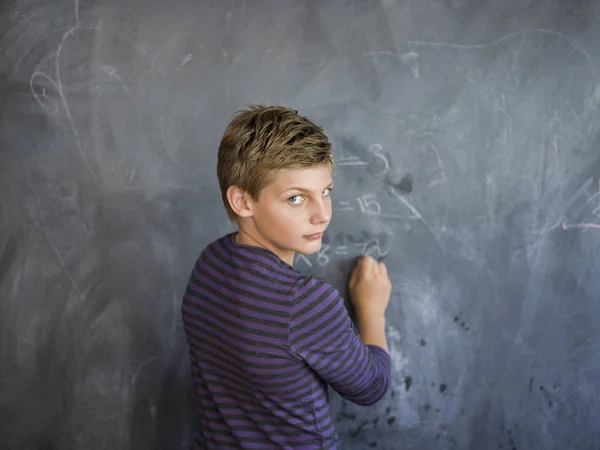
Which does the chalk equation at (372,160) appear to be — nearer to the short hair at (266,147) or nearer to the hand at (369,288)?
the hand at (369,288)

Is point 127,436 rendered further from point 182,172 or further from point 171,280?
point 182,172

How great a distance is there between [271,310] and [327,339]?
0.33 ft

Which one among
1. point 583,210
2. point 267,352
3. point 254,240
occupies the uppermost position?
point 583,210

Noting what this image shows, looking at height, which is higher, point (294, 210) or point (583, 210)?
point (583, 210)

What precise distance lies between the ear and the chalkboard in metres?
0.33

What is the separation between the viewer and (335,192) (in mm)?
1296

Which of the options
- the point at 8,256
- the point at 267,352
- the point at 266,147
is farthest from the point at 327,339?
the point at 8,256

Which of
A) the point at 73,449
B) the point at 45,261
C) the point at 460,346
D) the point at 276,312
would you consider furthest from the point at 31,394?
the point at 460,346

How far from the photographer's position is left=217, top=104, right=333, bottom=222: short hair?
2.97 ft

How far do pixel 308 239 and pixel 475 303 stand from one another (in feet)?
1.83

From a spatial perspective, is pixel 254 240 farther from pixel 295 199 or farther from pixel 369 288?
pixel 369 288

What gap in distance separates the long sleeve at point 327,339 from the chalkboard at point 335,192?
36 cm

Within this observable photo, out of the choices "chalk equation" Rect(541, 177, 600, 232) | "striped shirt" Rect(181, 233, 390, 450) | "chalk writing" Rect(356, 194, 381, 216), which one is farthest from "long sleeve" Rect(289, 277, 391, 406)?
"chalk equation" Rect(541, 177, 600, 232)

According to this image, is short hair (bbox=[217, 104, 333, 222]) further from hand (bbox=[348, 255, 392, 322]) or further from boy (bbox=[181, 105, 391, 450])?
hand (bbox=[348, 255, 392, 322])
